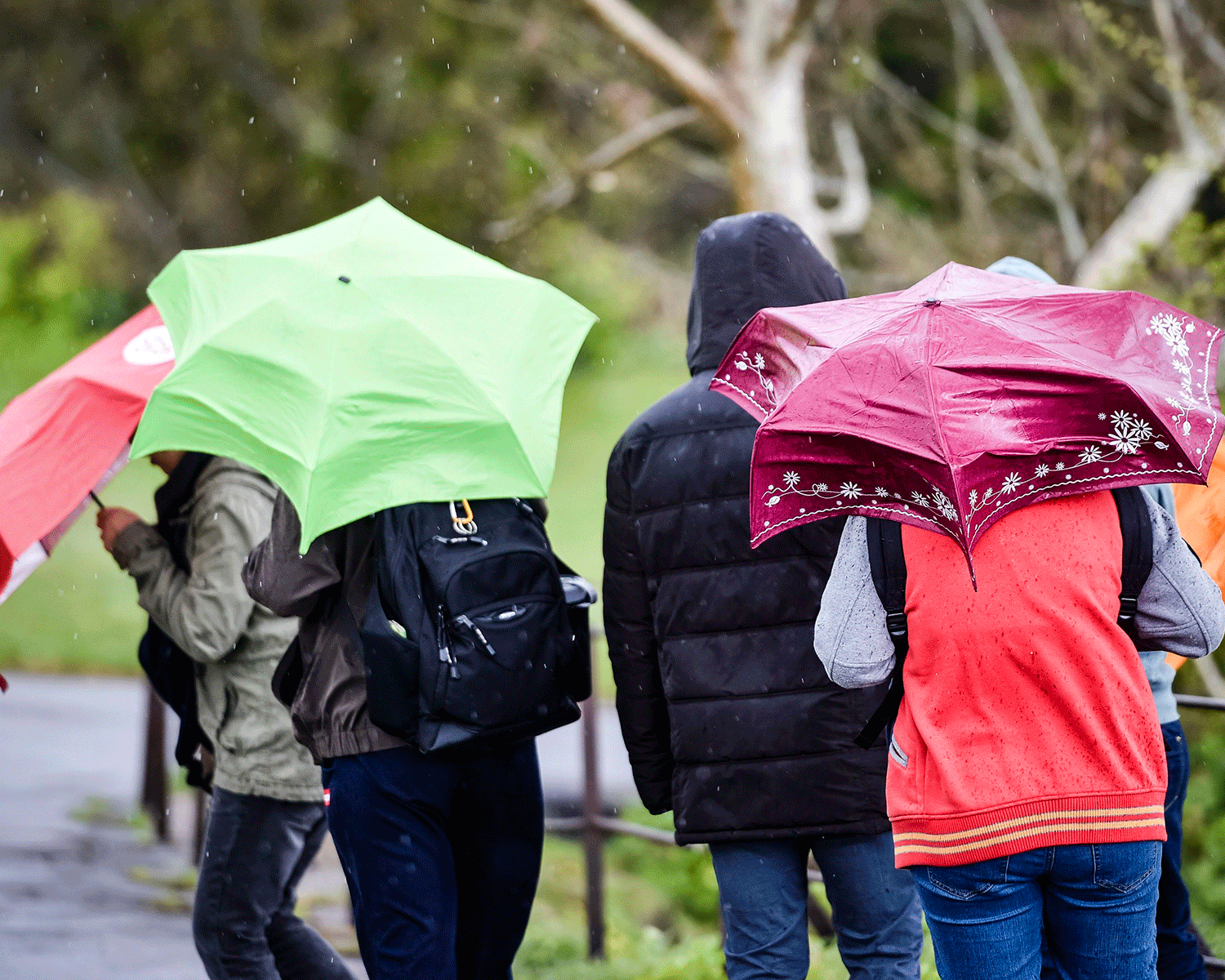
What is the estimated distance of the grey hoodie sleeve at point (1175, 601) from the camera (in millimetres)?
2248

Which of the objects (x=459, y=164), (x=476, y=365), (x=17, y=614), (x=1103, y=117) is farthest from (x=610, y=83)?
(x=476, y=365)

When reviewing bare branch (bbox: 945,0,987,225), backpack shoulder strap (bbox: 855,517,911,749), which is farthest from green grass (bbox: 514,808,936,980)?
bare branch (bbox: 945,0,987,225)

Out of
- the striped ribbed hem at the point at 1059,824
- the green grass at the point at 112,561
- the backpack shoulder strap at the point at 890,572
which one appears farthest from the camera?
the green grass at the point at 112,561

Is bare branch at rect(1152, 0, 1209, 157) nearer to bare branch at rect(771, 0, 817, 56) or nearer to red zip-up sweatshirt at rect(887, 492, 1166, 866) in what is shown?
bare branch at rect(771, 0, 817, 56)

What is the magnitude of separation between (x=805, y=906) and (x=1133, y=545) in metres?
1.07

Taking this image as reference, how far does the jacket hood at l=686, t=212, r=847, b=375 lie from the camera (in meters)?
2.92

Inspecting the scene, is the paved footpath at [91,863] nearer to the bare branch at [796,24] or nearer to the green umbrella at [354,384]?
the green umbrella at [354,384]

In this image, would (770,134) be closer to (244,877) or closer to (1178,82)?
(1178,82)

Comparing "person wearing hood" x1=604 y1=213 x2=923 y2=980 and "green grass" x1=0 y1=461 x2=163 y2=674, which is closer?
"person wearing hood" x1=604 y1=213 x2=923 y2=980

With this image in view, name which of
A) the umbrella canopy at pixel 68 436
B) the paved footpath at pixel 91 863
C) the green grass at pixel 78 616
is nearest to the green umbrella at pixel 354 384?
the umbrella canopy at pixel 68 436

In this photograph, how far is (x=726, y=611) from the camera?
2812mm

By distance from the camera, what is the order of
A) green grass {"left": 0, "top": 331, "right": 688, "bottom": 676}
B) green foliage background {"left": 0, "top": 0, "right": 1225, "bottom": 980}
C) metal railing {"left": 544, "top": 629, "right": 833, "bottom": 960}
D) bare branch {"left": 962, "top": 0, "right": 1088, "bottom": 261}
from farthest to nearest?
green grass {"left": 0, "top": 331, "right": 688, "bottom": 676} < green foliage background {"left": 0, "top": 0, "right": 1225, "bottom": 980} < bare branch {"left": 962, "top": 0, "right": 1088, "bottom": 261} < metal railing {"left": 544, "top": 629, "right": 833, "bottom": 960}

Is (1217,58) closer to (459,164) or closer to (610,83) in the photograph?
(610,83)

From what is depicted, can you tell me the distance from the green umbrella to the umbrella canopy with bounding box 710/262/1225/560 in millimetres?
603
